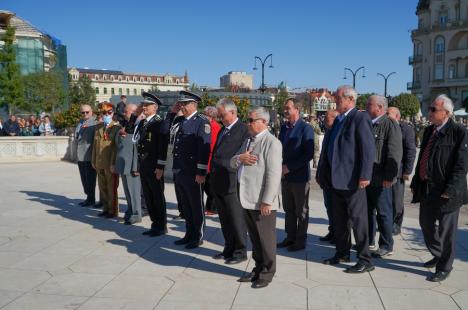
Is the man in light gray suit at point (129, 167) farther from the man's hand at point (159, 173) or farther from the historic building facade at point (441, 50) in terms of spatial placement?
the historic building facade at point (441, 50)

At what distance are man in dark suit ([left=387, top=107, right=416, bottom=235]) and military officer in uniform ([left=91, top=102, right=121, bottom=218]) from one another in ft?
15.0

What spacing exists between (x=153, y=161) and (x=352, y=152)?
304cm

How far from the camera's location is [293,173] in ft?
18.1

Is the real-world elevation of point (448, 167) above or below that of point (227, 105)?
below

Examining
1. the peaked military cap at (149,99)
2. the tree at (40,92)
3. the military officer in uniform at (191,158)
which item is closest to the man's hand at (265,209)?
the military officer in uniform at (191,158)

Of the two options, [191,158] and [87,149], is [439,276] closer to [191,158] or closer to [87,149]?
[191,158]

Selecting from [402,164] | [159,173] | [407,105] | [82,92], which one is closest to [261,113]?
[159,173]

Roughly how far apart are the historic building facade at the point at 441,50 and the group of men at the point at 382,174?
5871cm

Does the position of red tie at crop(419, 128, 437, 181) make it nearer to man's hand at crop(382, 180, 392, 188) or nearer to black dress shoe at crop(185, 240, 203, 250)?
man's hand at crop(382, 180, 392, 188)

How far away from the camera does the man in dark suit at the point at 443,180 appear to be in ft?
14.3

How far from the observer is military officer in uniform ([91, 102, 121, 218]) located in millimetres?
7457

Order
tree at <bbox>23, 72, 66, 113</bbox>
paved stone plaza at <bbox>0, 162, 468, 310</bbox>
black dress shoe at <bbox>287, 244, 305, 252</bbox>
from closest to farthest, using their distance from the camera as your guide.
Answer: paved stone plaza at <bbox>0, 162, 468, 310</bbox> < black dress shoe at <bbox>287, 244, 305, 252</bbox> < tree at <bbox>23, 72, 66, 113</bbox>

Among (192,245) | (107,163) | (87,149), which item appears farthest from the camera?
(87,149)

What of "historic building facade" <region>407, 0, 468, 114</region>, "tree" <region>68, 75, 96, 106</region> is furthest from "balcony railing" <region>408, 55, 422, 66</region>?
"tree" <region>68, 75, 96, 106</region>
